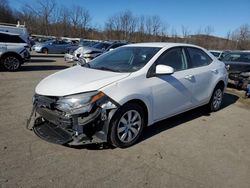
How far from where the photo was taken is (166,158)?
12.6 ft

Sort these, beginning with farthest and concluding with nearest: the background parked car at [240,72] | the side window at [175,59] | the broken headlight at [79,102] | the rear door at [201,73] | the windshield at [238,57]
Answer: the windshield at [238,57]
the background parked car at [240,72]
the rear door at [201,73]
the side window at [175,59]
the broken headlight at [79,102]

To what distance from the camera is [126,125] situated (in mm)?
4074

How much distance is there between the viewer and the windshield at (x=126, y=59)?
4502mm

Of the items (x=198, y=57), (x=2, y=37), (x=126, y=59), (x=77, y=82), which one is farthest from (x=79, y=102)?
(x=2, y=37)

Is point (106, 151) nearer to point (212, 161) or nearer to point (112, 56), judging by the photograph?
point (212, 161)

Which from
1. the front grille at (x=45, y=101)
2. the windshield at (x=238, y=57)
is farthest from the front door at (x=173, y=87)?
the windshield at (x=238, y=57)

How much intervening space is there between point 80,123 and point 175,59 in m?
2.39

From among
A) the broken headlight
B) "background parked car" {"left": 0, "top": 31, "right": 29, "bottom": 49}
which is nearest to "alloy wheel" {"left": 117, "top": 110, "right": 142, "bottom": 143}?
the broken headlight

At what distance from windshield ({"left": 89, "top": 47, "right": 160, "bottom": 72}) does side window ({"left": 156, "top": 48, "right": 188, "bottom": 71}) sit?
0.60ft

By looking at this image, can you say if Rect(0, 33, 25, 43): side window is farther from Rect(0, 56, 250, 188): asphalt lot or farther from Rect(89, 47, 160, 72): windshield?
Rect(89, 47, 160, 72): windshield

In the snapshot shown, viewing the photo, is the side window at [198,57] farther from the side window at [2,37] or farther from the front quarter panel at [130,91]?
the side window at [2,37]

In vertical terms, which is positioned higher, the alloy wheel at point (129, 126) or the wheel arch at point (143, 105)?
the wheel arch at point (143, 105)

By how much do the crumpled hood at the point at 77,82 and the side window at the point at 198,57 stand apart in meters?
1.96

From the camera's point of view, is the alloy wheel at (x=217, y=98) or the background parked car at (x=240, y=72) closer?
the alloy wheel at (x=217, y=98)
